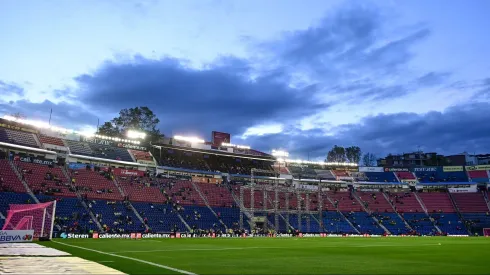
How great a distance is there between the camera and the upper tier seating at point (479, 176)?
10912cm

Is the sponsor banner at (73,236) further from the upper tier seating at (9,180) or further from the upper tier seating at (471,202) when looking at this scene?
the upper tier seating at (471,202)

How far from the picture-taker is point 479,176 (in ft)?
362

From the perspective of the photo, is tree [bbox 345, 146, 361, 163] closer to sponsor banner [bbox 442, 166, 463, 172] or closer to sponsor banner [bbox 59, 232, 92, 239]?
sponsor banner [bbox 442, 166, 463, 172]

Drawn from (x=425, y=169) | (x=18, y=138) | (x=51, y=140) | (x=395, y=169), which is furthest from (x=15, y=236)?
(x=425, y=169)

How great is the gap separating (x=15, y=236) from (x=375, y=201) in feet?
286

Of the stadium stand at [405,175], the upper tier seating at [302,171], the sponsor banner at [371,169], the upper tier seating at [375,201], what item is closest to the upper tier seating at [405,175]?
the stadium stand at [405,175]

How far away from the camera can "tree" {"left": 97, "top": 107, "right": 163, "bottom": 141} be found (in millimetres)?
116062

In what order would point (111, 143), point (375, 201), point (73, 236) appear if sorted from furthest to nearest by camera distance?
point (375, 201) → point (111, 143) → point (73, 236)

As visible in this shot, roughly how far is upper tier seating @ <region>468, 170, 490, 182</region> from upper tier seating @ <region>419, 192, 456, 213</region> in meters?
10.5

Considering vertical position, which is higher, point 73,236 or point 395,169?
point 395,169

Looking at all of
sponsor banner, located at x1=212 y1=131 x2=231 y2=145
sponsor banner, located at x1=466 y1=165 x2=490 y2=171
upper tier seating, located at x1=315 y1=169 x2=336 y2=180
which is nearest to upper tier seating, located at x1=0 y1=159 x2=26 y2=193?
sponsor banner, located at x1=212 y1=131 x2=231 y2=145

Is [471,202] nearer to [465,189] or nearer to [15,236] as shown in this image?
[465,189]

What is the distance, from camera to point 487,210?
323 ft

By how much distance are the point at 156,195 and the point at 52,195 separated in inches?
805
